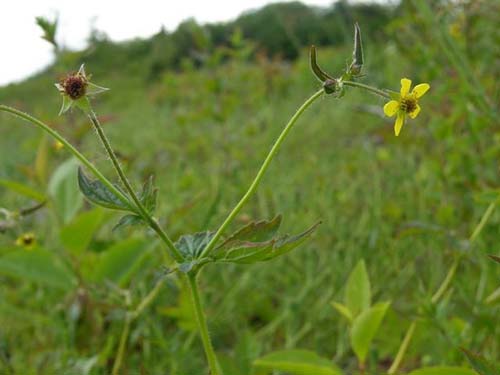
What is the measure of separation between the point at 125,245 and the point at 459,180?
621 millimetres

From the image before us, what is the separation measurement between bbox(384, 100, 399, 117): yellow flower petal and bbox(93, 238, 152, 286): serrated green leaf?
0.58 m

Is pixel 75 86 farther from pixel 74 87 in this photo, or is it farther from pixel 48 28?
pixel 48 28

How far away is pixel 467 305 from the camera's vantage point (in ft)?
2.55

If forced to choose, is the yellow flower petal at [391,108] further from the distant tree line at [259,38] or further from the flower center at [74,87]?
the distant tree line at [259,38]

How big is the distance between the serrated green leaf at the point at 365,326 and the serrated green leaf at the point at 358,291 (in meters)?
0.04

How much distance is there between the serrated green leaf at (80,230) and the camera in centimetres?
98

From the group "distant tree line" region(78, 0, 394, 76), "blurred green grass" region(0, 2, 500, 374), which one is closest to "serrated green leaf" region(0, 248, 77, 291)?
"blurred green grass" region(0, 2, 500, 374)

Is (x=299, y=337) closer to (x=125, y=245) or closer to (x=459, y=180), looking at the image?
(x=125, y=245)

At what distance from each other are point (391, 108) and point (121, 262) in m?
0.61

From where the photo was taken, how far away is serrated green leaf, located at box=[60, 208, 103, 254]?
98 cm

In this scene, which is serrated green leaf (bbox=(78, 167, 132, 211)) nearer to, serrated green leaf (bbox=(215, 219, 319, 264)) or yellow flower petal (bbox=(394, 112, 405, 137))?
serrated green leaf (bbox=(215, 219, 319, 264))

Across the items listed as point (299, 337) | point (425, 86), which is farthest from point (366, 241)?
point (425, 86)

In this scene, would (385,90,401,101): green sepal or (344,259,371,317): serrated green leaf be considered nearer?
(385,90,401,101): green sepal

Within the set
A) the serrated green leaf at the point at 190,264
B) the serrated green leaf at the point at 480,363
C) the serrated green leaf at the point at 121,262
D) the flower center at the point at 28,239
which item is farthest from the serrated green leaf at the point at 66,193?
the serrated green leaf at the point at 480,363
